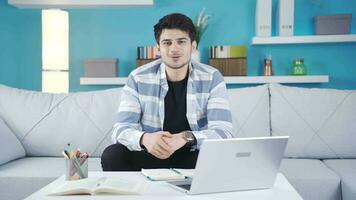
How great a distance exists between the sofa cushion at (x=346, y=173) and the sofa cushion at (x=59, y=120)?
3.92 ft

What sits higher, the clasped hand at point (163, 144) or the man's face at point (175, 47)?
the man's face at point (175, 47)

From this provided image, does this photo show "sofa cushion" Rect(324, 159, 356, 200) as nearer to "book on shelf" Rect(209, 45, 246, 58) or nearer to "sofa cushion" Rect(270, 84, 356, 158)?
"sofa cushion" Rect(270, 84, 356, 158)

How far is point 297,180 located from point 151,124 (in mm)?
696

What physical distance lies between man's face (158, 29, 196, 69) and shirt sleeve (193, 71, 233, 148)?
7.1 inches

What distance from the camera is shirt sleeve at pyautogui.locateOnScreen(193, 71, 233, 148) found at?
1.57 meters

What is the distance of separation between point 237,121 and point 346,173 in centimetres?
65

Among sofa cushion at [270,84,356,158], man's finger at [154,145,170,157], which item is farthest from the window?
man's finger at [154,145,170,157]

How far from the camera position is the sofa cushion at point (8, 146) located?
202 centimetres

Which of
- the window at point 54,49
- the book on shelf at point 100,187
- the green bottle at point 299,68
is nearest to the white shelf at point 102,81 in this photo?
the window at point 54,49

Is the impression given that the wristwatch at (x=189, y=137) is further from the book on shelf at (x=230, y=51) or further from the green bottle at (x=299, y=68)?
the green bottle at (x=299, y=68)

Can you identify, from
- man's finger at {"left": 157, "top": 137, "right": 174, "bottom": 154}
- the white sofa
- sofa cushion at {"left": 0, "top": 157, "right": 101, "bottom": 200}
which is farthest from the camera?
the white sofa

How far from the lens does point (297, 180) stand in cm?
178

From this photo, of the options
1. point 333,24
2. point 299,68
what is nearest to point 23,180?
point 299,68

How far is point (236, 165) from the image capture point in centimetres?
105
